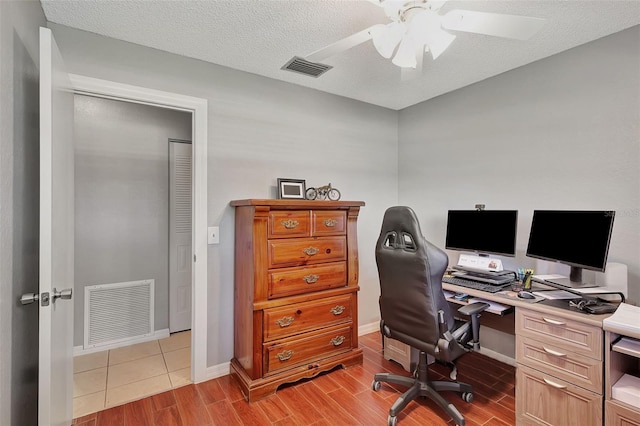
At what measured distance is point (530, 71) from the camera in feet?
8.50

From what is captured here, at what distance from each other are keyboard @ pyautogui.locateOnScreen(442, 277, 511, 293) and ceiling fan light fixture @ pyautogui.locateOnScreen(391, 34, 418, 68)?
1.55 meters

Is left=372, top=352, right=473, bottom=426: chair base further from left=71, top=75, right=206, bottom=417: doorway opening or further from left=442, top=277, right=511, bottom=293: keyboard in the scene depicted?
left=71, top=75, right=206, bottom=417: doorway opening

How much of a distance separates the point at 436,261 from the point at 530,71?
6.21 ft

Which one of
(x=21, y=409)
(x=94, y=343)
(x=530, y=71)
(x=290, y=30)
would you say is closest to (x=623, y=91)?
(x=530, y=71)

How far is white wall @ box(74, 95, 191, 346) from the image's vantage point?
2.97 m

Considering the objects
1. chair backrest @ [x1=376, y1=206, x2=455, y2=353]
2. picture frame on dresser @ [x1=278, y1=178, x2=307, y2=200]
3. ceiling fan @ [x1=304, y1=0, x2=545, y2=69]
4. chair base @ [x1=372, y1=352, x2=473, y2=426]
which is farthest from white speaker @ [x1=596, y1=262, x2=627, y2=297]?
picture frame on dresser @ [x1=278, y1=178, x2=307, y2=200]

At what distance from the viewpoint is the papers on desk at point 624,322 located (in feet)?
4.85

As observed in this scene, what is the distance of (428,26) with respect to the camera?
145 centimetres

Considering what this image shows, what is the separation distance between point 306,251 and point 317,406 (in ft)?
3.55

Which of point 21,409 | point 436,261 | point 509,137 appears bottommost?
point 21,409

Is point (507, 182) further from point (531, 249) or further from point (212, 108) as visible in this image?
point (212, 108)

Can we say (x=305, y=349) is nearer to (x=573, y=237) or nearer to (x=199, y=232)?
(x=199, y=232)

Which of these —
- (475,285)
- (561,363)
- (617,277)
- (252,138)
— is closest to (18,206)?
(252,138)

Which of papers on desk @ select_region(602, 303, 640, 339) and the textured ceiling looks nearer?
papers on desk @ select_region(602, 303, 640, 339)
